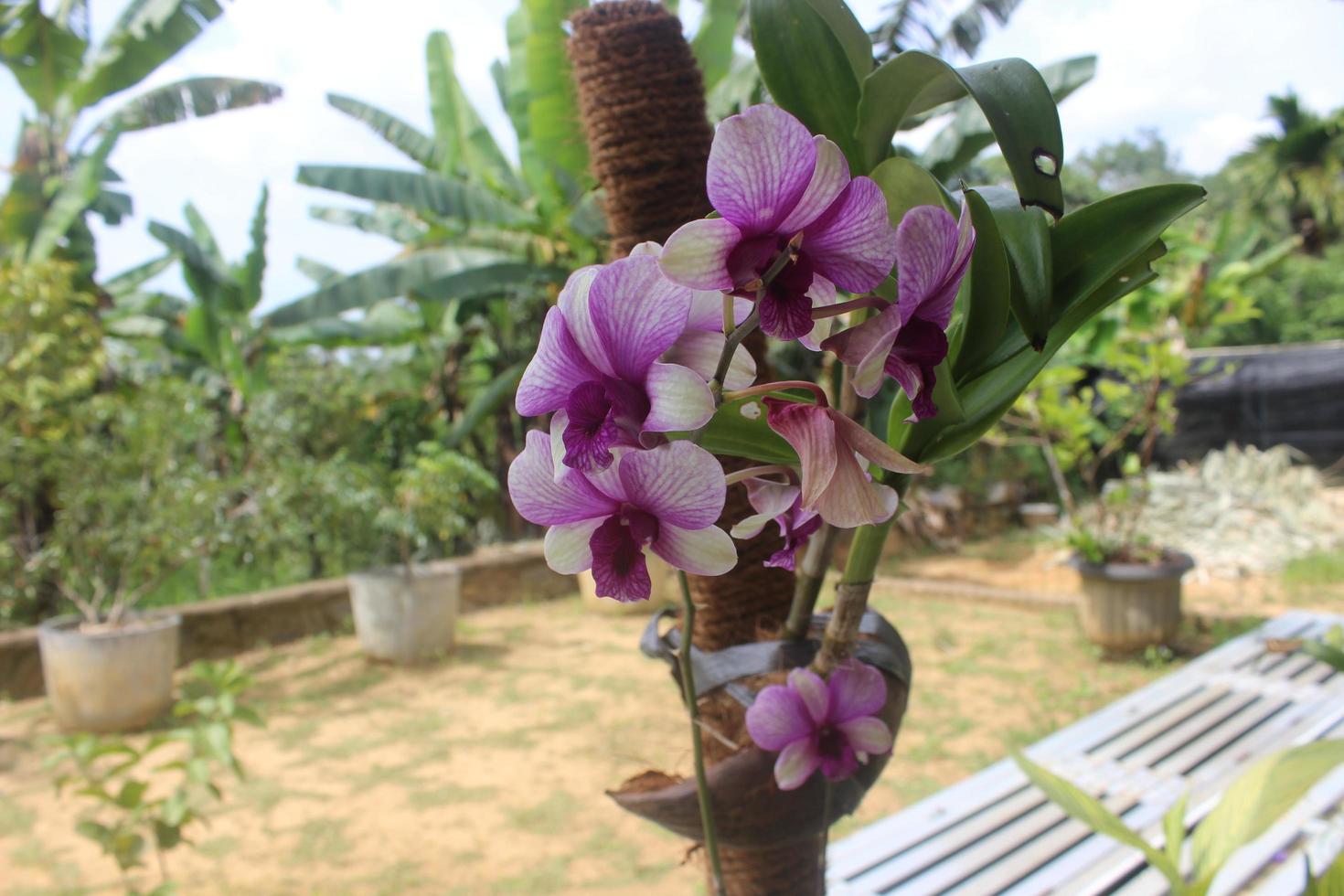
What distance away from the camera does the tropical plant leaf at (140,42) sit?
4.42m

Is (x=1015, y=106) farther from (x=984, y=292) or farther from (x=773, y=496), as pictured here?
(x=773, y=496)

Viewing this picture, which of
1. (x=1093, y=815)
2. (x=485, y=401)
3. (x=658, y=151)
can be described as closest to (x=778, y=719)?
(x=658, y=151)

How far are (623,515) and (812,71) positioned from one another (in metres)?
0.22

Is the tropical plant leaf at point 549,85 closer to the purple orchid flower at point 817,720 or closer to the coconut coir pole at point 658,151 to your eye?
the coconut coir pole at point 658,151

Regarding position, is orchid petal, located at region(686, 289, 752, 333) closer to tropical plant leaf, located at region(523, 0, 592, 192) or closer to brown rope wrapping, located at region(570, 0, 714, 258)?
brown rope wrapping, located at region(570, 0, 714, 258)

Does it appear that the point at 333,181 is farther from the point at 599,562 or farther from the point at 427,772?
the point at 599,562

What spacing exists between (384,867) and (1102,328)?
482cm

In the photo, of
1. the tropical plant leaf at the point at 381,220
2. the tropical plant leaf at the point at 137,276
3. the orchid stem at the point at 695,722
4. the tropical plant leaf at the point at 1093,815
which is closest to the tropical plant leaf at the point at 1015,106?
the orchid stem at the point at 695,722

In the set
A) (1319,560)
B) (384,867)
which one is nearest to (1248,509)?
(1319,560)

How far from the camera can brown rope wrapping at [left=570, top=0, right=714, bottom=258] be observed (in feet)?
1.99

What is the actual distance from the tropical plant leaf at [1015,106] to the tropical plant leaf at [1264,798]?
0.81 metres

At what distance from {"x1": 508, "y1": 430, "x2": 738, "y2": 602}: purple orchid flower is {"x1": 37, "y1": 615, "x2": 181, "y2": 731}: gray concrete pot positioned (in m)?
3.60

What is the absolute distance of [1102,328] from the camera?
5301 mm

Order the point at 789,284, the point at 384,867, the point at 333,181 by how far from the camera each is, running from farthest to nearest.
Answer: the point at 333,181, the point at 384,867, the point at 789,284
